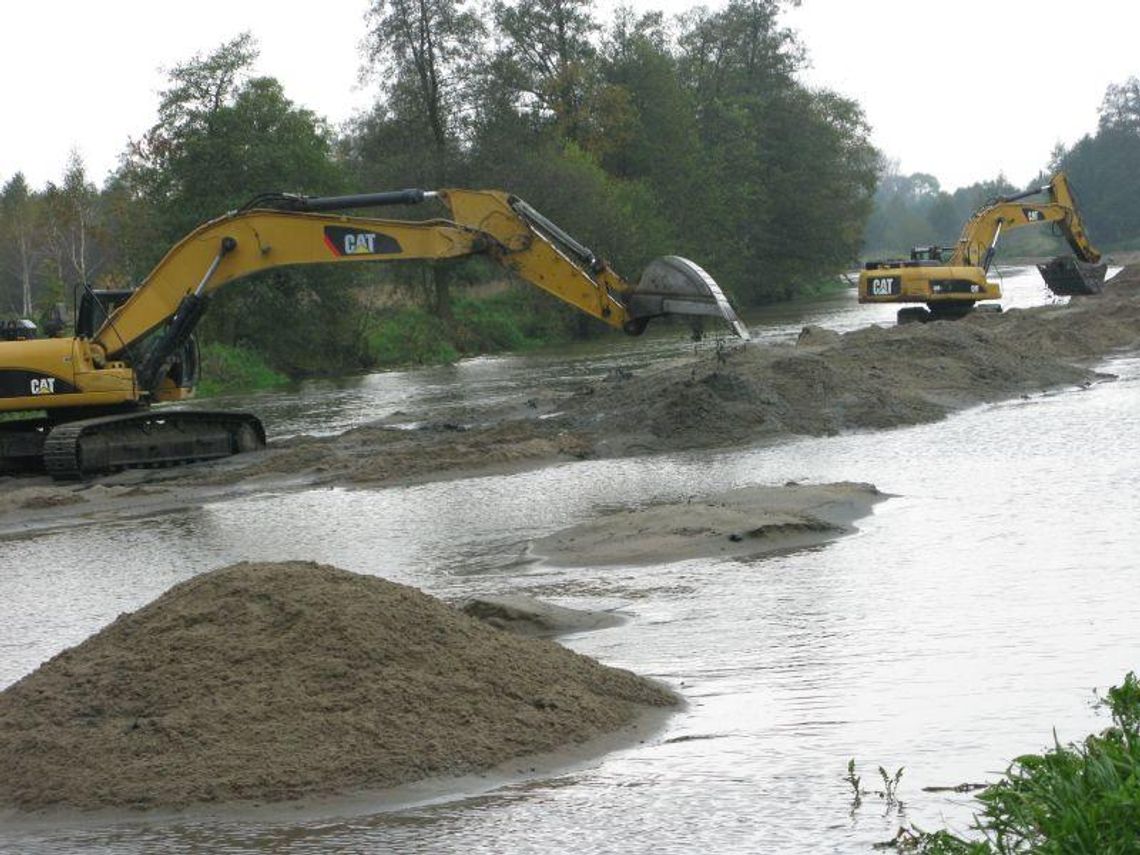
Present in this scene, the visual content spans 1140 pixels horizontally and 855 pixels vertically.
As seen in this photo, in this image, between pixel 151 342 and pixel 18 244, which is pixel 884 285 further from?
pixel 18 244

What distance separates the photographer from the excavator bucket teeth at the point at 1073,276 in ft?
133

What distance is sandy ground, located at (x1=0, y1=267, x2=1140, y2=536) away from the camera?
17.9m

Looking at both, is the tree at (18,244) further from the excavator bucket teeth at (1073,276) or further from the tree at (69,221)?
the excavator bucket teeth at (1073,276)

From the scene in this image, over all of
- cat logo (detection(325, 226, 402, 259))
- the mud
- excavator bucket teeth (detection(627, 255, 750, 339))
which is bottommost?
the mud

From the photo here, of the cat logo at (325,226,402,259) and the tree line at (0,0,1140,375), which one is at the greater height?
the tree line at (0,0,1140,375)

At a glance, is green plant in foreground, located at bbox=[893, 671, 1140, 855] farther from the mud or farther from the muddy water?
the muddy water

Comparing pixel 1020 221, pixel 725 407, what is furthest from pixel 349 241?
pixel 1020 221

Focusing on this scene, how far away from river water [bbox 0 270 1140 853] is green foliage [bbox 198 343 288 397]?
2353cm

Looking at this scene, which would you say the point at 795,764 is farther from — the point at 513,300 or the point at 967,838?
the point at 513,300

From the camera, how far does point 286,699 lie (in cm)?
672

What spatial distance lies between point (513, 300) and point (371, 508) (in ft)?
133

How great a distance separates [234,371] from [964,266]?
17771mm

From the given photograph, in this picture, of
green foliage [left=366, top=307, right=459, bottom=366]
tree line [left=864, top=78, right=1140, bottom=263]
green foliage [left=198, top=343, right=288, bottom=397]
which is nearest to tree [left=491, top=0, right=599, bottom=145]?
green foliage [left=366, top=307, right=459, bottom=366]

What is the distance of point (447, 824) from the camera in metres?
6.01
